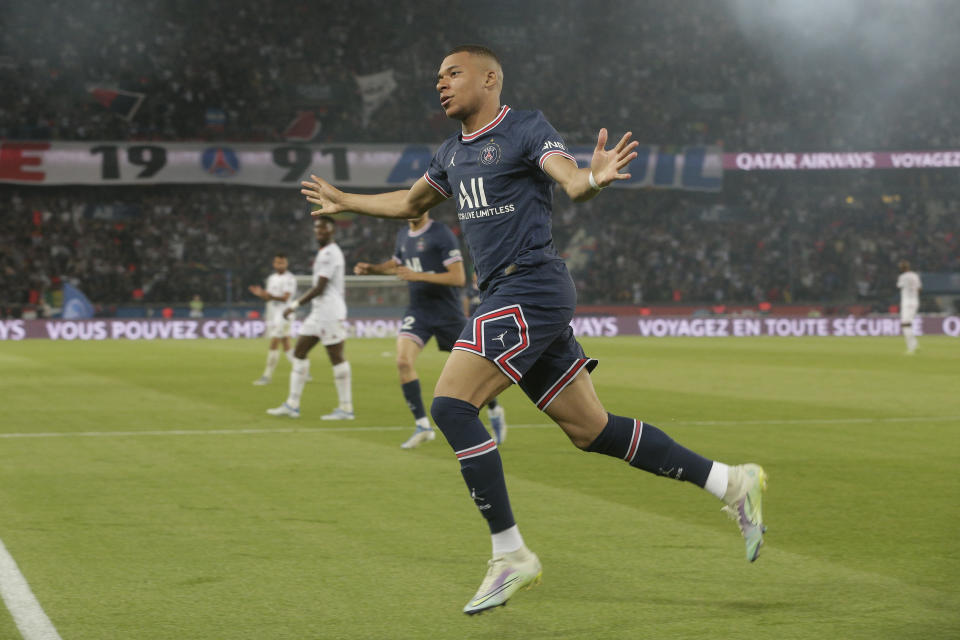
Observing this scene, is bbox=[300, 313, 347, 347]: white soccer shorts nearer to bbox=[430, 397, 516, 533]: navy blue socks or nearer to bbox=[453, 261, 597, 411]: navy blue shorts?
bbox=[453, 261, 597, 411]: navy blue shorts

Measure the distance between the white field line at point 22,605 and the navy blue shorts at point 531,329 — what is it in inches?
74.7

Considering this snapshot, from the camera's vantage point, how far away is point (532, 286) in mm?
4844

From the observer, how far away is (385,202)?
18.5ft

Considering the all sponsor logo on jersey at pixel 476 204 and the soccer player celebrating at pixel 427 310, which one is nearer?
the all sponsor logo on jersey at pixel 476 204

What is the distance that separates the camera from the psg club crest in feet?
16.1

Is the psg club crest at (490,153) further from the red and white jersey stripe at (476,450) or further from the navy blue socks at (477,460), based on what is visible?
the red and white jersey stripe at (476,450)

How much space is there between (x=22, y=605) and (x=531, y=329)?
232 cm

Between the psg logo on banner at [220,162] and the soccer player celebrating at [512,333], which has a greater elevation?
the psg logo on banner at [220,162]

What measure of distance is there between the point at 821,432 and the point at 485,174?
298 inches

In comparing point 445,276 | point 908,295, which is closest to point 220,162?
point 908,295

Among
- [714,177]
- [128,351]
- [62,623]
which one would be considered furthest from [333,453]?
[714,177]

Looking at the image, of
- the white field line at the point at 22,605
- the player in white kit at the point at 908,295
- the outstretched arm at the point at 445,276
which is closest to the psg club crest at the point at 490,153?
the white field line at the point at 22,605

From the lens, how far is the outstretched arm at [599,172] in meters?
4.26

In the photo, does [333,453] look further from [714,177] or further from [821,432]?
[714,177]
